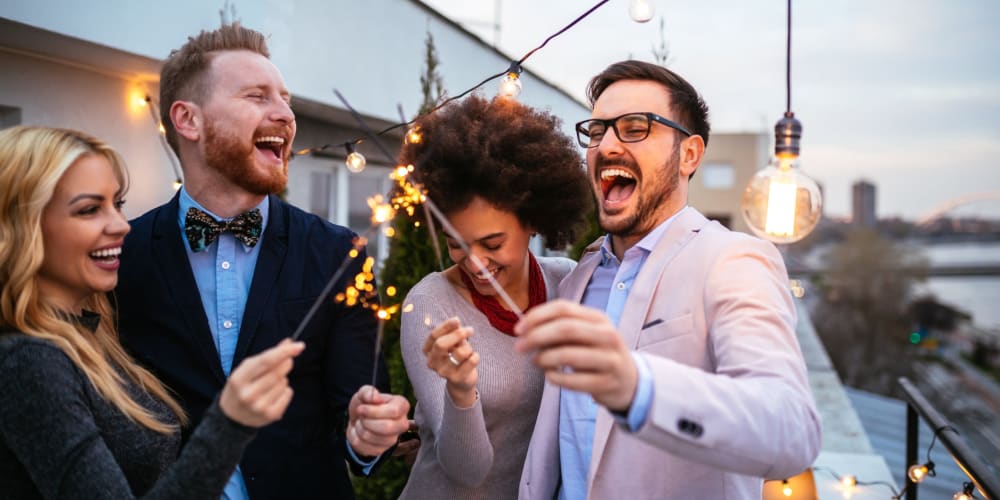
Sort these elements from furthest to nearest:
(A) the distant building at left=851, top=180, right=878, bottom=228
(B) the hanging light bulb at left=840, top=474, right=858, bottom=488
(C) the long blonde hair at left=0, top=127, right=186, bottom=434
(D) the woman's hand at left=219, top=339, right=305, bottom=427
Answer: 1. (A) the distant building at left=851, top=180, right=878, bottom=228
2. (B) the hanging light bulb at left=840, top=474, right=858, bottom=488
3. (C) the long blonde hair at left=0, top=127, right=186, bottom=434
4. (D) the woman's hand at left=219, top=339, right=305, bottom=427

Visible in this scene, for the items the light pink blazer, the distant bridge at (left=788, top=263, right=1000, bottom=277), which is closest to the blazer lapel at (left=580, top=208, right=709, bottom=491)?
the light pink blazer

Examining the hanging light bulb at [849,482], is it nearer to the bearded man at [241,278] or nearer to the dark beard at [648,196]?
the dark beard at [648,196]

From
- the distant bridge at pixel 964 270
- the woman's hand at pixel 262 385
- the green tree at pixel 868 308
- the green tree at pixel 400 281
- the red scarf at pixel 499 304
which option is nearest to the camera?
the woman's hand at pixel 262 385

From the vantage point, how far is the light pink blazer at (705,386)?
1.16 m

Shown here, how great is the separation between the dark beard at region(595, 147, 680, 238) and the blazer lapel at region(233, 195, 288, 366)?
1.02 m

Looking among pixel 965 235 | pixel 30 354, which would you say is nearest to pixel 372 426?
pixel 30 354

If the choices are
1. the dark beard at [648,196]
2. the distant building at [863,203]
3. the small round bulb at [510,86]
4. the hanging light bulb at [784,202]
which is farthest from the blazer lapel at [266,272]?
the distant building at [863,203]

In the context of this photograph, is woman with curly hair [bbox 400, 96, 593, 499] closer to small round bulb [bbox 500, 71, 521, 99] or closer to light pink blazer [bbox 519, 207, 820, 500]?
small round bulb [bbox 500, 71, 521, 99]

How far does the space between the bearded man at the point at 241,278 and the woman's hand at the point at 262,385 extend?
29.5 inches

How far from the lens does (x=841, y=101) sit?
134 feet

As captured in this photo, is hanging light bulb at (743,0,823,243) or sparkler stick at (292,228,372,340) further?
hanging light bulb at (743,0,823,243)

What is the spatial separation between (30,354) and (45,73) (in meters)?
2.85

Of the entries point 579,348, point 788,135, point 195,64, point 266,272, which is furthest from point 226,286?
point 788,135

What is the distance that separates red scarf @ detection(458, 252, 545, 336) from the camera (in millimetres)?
2166
